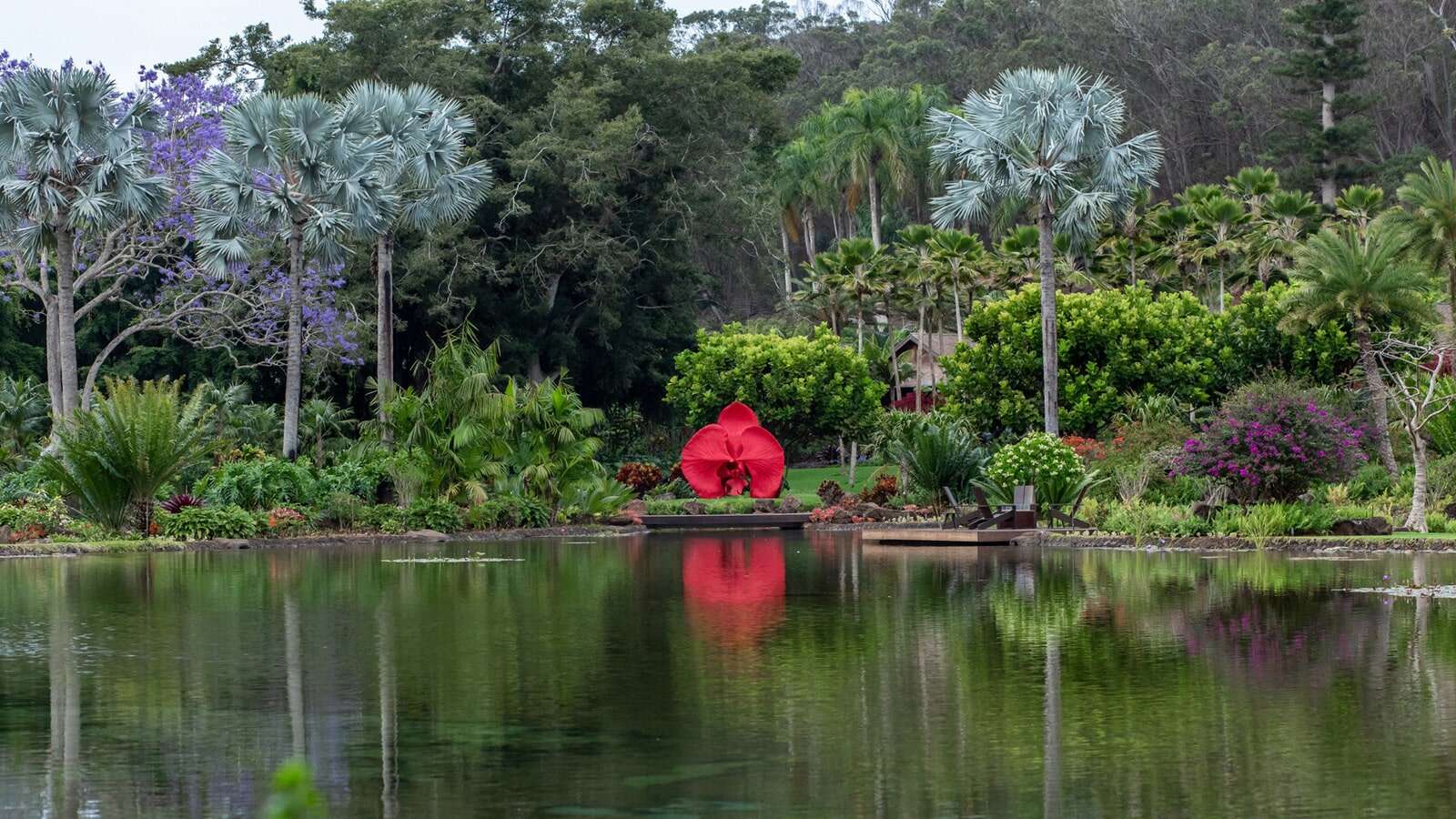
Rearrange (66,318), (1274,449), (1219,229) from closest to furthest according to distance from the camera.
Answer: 1. (1274,449)
2. (66,318)
3. (1219,229)

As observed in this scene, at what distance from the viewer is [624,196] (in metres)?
54.2

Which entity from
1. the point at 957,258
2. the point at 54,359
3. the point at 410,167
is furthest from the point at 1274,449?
the point at 54,359

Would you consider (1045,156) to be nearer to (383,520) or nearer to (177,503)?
(383,520)

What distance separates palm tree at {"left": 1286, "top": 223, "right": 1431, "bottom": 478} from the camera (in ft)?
118

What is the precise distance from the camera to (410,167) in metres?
41.9

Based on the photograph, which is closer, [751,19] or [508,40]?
→ [508,40]

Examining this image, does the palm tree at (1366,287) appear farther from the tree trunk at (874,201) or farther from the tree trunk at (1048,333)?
the tree trunk at (874,201)

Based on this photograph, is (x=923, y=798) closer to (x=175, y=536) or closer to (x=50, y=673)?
(x=50, y=673)

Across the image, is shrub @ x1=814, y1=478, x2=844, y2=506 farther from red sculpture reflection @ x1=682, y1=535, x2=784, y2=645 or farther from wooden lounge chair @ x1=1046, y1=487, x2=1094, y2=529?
wooden lounge chair @ x1=1046, y1=487, x2=1094, y2=529

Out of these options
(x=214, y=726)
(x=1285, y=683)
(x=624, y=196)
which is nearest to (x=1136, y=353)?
(x=624, y=196)

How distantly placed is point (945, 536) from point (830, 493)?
12394mm

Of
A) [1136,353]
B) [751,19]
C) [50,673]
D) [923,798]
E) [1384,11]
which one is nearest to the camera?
[923,798]

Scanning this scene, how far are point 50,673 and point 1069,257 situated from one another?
43.8 meters

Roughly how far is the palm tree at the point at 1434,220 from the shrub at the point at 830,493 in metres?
16.6
